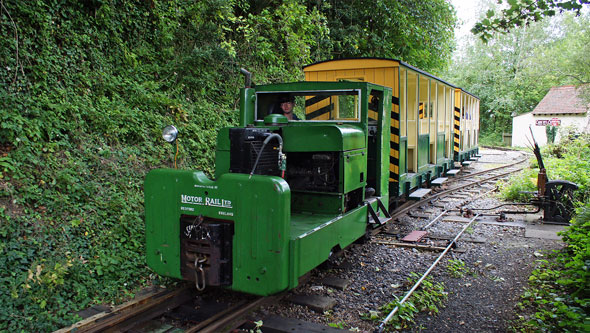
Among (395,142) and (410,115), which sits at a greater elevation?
(410,115)

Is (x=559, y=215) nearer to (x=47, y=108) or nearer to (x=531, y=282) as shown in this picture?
(x=531, y=282)

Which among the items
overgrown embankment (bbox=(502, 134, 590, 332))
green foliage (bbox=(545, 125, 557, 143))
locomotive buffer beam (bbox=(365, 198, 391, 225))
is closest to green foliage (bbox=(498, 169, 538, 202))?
overgrown embankment (bbox=(502, 134, 590, 332))

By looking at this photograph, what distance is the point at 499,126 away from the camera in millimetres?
36719

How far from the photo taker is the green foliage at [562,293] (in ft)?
12.5

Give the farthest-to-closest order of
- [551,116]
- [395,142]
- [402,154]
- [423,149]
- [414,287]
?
[551,116] < [423,149] < [402,154] < [395,142] < [414,287]

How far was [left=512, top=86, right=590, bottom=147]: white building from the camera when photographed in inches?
1192

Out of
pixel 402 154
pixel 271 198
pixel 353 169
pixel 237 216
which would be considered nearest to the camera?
pixel 271 198

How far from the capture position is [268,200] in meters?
3.37

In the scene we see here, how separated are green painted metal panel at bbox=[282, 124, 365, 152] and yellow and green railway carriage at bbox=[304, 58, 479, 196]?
2.61 meters

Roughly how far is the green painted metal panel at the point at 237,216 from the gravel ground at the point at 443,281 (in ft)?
2.29

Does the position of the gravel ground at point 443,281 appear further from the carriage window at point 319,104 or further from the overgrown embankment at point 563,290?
the carriage window at point 319,104

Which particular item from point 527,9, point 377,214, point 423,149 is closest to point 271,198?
point 377,214

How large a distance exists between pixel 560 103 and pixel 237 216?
117 feet

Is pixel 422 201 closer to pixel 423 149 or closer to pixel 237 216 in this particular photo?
pixel 423 149
